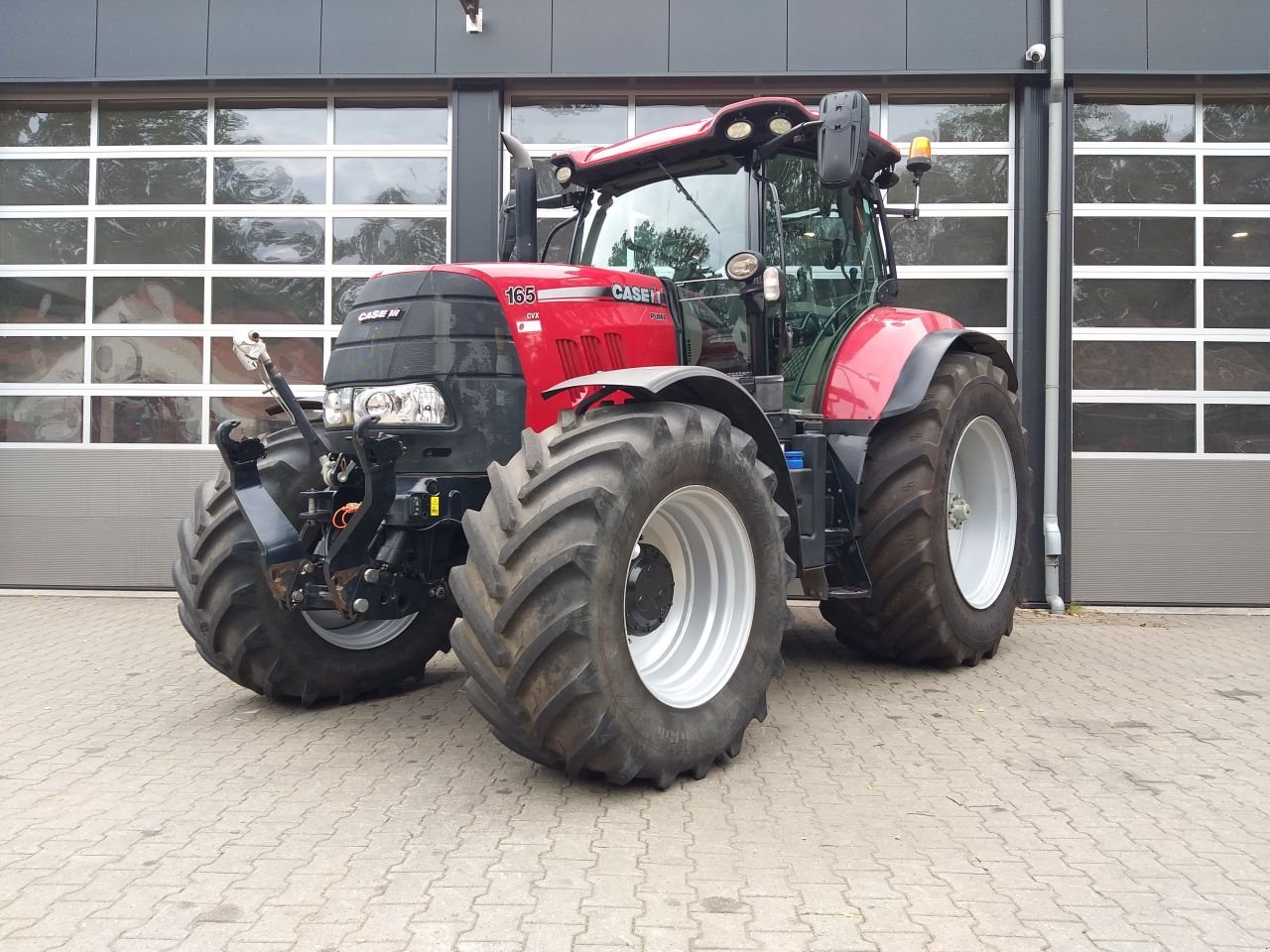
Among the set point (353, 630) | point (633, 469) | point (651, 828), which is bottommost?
point (651, 828)

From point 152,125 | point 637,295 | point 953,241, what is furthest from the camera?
point 152,125

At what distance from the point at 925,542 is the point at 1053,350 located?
3743 mm

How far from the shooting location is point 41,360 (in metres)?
8.70

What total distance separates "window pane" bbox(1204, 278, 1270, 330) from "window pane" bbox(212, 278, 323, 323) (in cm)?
754

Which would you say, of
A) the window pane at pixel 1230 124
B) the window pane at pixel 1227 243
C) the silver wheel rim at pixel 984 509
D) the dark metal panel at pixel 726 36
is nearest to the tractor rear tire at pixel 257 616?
the silver wheel rim at pixel 984 509

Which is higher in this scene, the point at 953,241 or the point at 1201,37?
the point at 1201,37

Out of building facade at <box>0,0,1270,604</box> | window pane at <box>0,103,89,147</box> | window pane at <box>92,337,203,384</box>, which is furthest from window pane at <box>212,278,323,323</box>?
window pane at <box>0,103,89,147</box>

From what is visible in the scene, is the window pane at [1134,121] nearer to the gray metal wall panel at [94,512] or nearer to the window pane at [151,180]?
the window pane at [151,180]

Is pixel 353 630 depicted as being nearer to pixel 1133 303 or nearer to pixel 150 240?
pixel 150 240

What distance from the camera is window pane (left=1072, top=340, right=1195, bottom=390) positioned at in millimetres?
8195

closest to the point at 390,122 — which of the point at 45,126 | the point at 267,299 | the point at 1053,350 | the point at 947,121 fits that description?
the point at 267,299

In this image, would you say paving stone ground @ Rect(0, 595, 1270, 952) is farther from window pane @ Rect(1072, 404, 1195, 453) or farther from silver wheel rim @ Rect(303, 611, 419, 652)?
window pane @ Rect(1072, 404, 1195, 453)

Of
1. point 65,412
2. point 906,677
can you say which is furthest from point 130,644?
point 906,677

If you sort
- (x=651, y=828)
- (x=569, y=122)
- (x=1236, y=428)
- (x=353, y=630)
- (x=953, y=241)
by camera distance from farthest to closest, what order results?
(x=569, y=122)
(x=953, y=241)
(x=1236, y=428)
(x=353, y=630)
(x=651, y=828)
